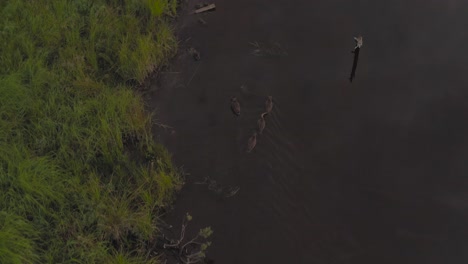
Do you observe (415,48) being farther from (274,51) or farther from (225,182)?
(225,182)

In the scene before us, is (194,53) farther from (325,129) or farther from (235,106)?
(325,129)

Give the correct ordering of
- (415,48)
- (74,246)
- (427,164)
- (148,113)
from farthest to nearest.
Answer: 1. (415,48)
2. (148,113)
3. (427,164)
4. (74,246)

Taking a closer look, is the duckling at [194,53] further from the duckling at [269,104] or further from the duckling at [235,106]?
the duckling at [269,104]

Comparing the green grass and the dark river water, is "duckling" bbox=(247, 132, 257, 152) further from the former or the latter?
the green grass

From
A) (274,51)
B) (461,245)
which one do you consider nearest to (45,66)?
(274,51)

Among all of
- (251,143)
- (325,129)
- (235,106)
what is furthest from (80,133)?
(325,129)

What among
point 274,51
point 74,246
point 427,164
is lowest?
point 74,246

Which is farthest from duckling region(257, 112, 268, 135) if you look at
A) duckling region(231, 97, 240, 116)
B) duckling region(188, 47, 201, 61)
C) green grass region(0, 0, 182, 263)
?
duckling region(188, 47, 201, 61)
